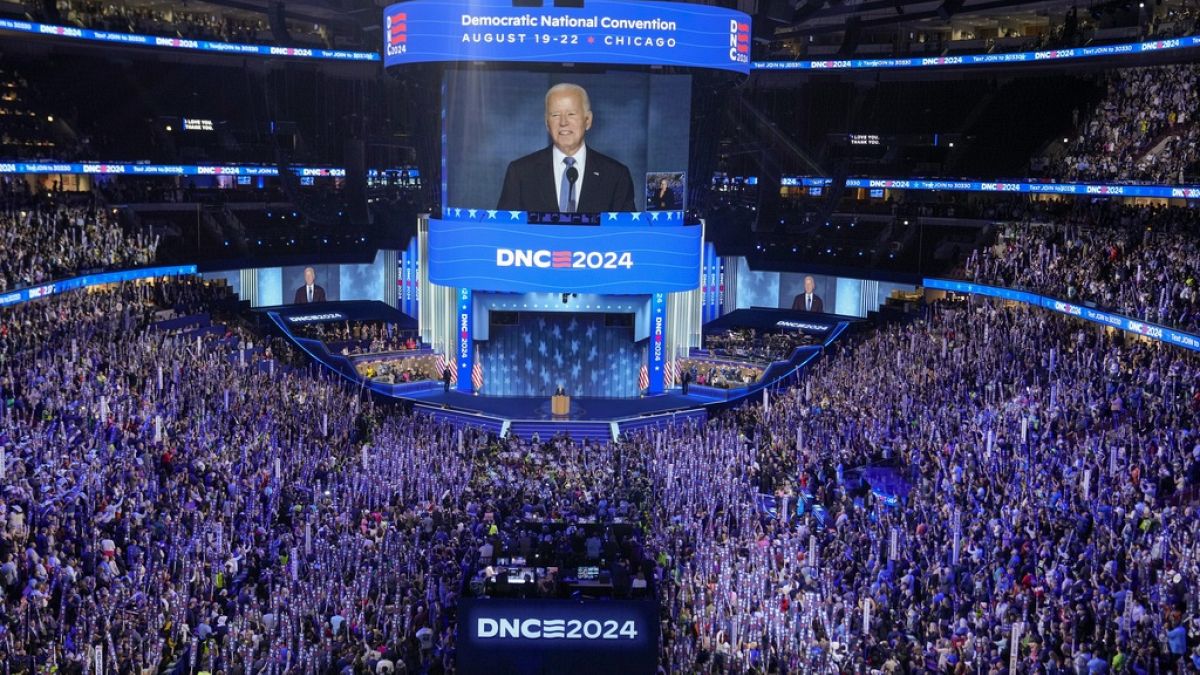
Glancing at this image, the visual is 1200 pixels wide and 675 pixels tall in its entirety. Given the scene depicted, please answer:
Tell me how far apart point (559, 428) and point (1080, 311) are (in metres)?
15.3

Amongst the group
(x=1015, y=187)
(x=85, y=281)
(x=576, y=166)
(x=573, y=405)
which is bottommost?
(x=573, y=405)

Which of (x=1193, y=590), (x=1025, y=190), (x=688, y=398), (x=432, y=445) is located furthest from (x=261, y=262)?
(x=1193, y=590)

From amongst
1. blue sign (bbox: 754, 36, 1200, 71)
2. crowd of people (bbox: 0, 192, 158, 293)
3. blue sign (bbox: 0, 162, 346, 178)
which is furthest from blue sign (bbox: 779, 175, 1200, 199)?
crowd of people (bbox: 0, 192, 158, 293)

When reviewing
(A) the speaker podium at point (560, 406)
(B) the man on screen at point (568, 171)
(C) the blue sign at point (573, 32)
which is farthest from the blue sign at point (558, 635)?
(B) the man on screen at point (568, 171)

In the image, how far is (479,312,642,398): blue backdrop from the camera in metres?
42.8

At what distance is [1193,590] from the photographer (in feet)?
58.6

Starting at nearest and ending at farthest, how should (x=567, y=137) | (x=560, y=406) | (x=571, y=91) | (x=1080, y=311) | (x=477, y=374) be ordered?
(x=1080, y=311), (x=560, y=406), (x=567, y=137), (x=571, y=91), (x=477, y=374)

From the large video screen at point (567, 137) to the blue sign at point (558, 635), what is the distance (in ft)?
75.5

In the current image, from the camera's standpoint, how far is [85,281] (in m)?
37.0

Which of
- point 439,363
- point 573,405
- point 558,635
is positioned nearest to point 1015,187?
point 573,405

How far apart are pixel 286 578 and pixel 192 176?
3307cm

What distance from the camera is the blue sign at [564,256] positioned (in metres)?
38.8

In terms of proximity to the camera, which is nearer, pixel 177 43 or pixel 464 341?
pixel 464 341

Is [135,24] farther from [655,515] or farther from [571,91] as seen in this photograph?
[655,515]
